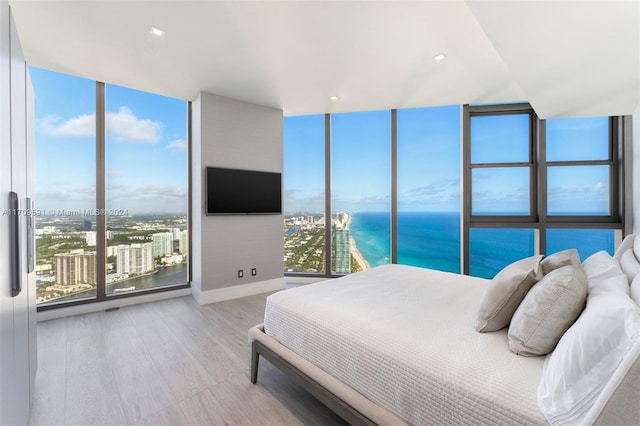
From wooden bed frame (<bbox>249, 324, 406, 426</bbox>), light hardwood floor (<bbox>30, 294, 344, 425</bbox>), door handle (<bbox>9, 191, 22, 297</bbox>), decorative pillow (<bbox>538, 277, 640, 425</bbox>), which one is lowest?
light hardwood floor (<bbox>30, 294, 344, 425</bbox>)

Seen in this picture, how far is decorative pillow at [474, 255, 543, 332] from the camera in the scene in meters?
1.31

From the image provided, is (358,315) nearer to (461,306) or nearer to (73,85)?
(461,306)

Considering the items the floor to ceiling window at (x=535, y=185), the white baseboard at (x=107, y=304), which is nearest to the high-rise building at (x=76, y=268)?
the white baseboard at (x=107, y=304)

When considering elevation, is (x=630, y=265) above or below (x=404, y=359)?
above

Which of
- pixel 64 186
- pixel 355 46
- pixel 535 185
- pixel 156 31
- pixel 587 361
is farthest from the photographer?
pixel 535 185

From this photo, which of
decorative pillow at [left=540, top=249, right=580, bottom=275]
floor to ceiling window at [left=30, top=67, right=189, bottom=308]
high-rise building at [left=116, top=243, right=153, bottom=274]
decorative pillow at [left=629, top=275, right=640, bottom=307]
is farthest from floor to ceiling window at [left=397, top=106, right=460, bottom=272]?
high-rise building at [left=116, top=243, right=153, bottom=274]

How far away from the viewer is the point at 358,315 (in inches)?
60.6

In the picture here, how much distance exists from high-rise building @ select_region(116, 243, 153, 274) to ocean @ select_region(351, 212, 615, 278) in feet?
10.1

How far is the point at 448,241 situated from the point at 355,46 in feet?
10.5

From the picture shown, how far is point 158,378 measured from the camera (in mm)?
1920

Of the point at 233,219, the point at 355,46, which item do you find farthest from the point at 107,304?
the point at 355,46

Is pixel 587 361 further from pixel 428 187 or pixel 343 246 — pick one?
pixel 343 246

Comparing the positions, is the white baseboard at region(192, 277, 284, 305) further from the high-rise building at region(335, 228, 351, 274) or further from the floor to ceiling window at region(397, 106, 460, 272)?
the floor to ceiling window at region(397, 106, 460, 272)

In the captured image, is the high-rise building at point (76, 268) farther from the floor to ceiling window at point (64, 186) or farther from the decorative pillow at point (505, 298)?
the decorative pillow at point (505, 298)
